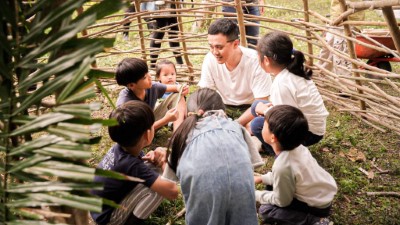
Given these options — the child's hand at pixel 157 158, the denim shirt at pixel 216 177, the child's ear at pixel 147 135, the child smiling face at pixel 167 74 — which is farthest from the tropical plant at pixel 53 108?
the child smiling face at pixel 167 74

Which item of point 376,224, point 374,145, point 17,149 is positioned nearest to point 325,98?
point 374,145

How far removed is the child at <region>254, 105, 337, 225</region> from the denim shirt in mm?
288

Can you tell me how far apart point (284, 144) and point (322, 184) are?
0.92ft

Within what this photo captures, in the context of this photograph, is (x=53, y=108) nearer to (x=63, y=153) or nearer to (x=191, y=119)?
(x=63, y=153)

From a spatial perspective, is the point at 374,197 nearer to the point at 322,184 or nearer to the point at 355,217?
the point at 355,217

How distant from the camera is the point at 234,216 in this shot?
168cm

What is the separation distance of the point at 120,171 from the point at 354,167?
1.66 m

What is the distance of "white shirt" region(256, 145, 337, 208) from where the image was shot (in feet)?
6.23

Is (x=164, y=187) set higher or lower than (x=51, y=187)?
lower

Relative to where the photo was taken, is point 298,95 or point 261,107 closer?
point 298,95

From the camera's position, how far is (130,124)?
1.83m

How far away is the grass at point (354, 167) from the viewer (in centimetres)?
221

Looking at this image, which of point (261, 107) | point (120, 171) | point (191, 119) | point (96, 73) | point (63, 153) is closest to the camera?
point (63, 153)

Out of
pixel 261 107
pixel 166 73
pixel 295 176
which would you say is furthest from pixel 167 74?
pixel 295 176
